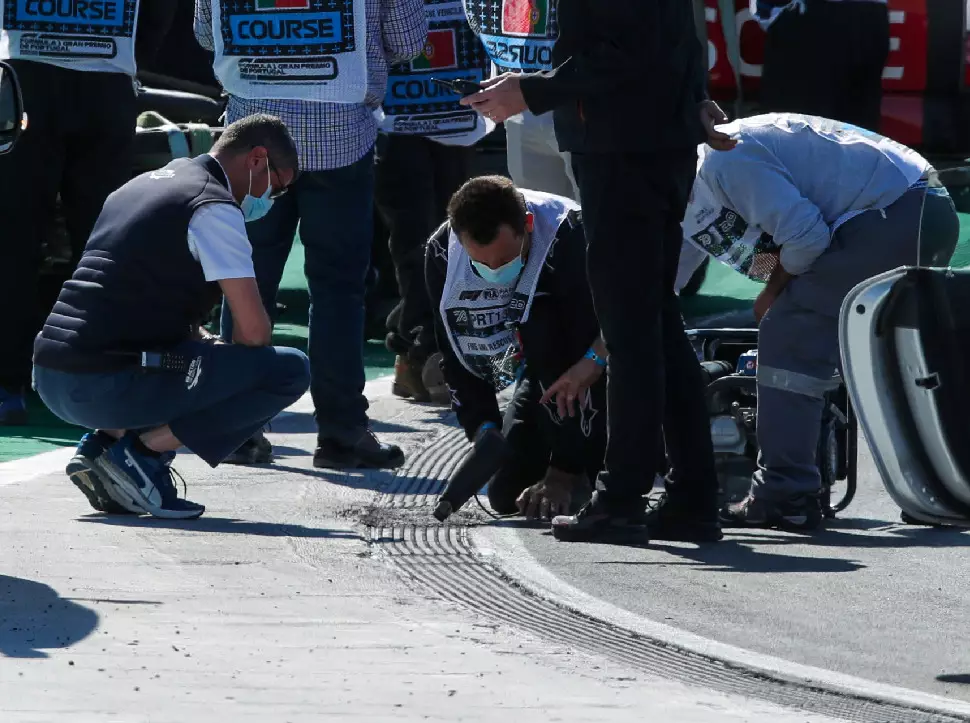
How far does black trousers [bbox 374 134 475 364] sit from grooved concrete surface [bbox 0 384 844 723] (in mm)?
2883

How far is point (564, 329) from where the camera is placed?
651cm

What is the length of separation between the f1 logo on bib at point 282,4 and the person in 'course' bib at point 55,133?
49.0 inches

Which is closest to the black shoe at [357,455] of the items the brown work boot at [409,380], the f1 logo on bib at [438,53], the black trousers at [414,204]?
the black trousers at [414,204]

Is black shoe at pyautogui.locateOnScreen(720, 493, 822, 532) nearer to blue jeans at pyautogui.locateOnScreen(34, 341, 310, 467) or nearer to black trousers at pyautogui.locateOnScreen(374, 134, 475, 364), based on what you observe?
blue jeans at pyautogui.locateOnScreen(34, 341, 310, 467)

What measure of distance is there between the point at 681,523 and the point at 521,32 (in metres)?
2.57

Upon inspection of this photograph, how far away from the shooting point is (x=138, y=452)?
20.0 feet

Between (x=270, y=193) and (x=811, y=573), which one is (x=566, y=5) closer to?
(x=270, y=193)

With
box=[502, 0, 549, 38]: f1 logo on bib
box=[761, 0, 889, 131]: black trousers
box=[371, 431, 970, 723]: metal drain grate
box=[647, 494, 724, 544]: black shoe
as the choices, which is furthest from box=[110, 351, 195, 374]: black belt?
box=[761, 0, 889, 131]: black trousers

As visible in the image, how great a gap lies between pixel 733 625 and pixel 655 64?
5.43 feet

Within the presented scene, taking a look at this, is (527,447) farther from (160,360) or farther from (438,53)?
(438,53)

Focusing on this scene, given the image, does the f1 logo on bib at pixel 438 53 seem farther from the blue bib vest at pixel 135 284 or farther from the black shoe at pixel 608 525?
the black shoe at pixel 608 525

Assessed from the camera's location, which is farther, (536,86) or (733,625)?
(536,86)

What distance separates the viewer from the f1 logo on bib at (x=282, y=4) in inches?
280

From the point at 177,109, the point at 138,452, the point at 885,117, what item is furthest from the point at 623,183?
the point at 885,117
